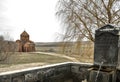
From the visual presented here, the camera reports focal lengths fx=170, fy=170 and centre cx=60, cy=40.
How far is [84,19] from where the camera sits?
10.9m

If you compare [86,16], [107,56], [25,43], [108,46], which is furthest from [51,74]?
[25,43]

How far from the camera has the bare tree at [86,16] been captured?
10617mm

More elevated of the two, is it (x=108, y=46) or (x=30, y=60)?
(x=108, y=46)

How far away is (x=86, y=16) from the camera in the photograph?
1097 centimetres

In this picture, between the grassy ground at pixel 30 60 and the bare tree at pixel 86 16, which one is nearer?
the bare tree at pixel 86 16

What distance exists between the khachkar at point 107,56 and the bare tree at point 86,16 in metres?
6.35

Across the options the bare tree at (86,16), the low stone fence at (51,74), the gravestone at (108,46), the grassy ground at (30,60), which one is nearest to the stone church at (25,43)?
the grassy ground at (30,60)

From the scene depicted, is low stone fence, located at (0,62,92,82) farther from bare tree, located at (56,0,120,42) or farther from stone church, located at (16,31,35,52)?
stone church, located at (16,31,35,52)

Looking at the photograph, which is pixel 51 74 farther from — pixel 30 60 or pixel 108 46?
pixel 30 60

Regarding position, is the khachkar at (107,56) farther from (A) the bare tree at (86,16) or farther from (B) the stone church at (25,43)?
(B) the stone church at (25,43)

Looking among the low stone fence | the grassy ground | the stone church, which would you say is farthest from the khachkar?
the stone church

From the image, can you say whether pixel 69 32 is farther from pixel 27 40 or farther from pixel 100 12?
pixel 27 40

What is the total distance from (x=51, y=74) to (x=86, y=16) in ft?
22.7

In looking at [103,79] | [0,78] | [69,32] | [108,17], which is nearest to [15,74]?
[0,78]
